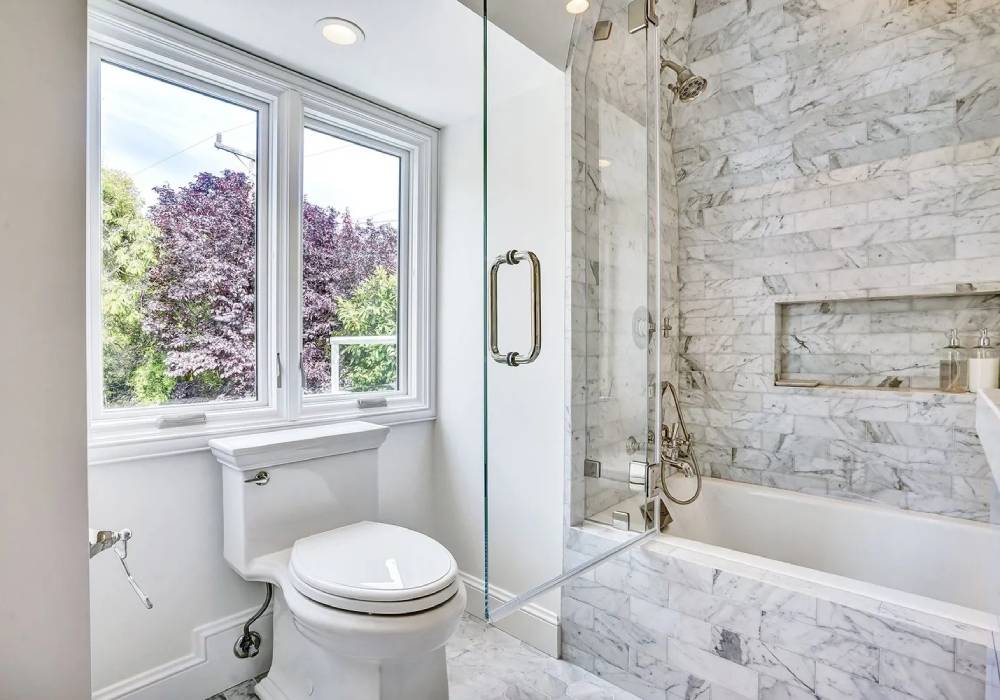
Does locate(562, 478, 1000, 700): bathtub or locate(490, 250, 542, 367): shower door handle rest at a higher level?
locate(490, 250, 542, 367): shower door handle

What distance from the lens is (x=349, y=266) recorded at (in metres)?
2.28

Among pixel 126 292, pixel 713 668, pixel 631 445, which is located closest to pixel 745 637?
pixel 713 668

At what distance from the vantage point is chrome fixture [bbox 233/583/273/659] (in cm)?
175

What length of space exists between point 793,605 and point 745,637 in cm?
18

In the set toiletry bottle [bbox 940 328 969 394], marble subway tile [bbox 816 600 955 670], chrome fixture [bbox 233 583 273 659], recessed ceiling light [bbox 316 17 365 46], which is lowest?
chrome fixture [bbox 233 583 273 659]

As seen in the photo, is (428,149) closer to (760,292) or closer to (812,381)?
(760,292)

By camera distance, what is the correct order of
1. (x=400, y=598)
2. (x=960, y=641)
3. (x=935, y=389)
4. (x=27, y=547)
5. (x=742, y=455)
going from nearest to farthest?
(x=27, y=547) < (x=960, y=641) < (x=400, y=598) < (x=935, y=389) < (x=742, y=455)

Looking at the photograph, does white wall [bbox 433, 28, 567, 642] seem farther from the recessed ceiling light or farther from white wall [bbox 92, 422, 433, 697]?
white wall [bbox 92, 422, 433, 697]

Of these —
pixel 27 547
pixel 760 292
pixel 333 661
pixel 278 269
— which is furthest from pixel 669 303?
pixel 27 547

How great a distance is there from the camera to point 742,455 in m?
2.34

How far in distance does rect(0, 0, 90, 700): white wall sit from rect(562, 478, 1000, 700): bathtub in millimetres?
1415

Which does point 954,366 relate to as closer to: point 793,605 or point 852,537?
point 852,537

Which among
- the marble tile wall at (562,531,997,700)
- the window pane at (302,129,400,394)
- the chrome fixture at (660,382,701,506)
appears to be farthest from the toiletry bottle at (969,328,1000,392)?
the window pane at (302,129,400,394)

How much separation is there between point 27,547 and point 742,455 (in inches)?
95.1
